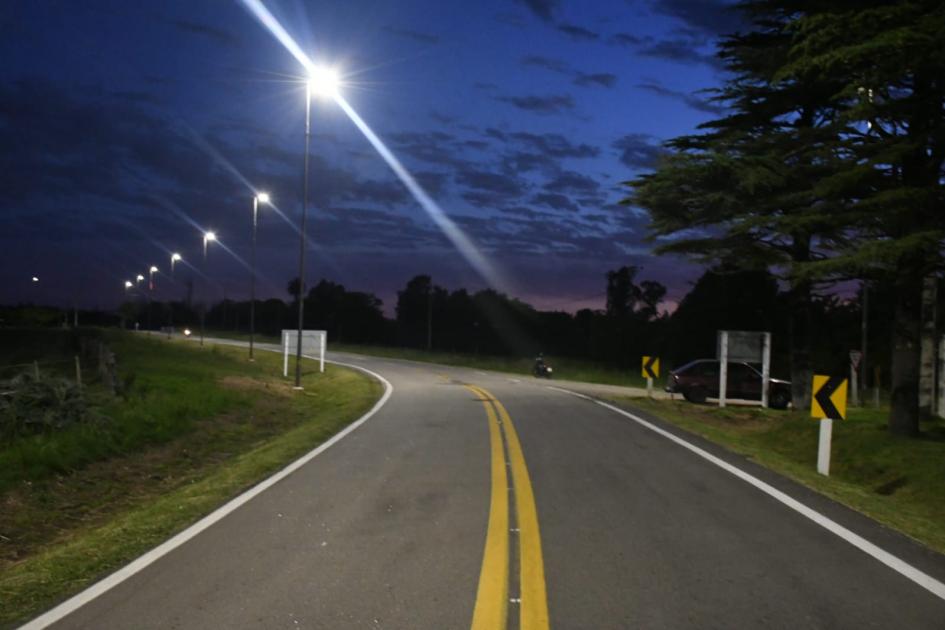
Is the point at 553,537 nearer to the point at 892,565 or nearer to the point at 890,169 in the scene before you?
the point at 892,565

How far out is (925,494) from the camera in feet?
36.6

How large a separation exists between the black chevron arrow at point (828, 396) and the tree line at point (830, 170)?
2.99 m

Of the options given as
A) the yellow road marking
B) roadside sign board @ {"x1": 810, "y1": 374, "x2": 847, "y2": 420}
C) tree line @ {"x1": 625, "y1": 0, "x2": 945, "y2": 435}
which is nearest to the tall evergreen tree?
tree line @ {"x1": 625, "y1": 0, "x2": 945, "y2": 435}

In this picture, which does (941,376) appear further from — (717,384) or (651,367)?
(651,367)

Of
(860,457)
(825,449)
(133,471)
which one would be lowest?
(133,471)

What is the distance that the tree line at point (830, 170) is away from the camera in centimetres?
1247

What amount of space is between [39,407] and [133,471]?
3.20 meters

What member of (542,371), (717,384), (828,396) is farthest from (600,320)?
(828,396)

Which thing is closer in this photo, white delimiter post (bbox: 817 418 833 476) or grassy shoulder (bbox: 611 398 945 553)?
grassy shoulder (bbox: 611 398 945 553)

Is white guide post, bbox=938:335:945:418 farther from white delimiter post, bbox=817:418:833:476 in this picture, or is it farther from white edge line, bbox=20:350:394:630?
white edge line, bbox=20:350:394:630

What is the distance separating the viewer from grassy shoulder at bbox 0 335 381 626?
222 inches

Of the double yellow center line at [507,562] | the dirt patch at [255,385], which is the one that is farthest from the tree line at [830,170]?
the dirt patch at [255,385]

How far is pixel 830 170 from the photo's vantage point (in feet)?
56.1

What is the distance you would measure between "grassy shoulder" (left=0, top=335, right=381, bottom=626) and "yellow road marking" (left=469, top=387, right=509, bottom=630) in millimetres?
2616
